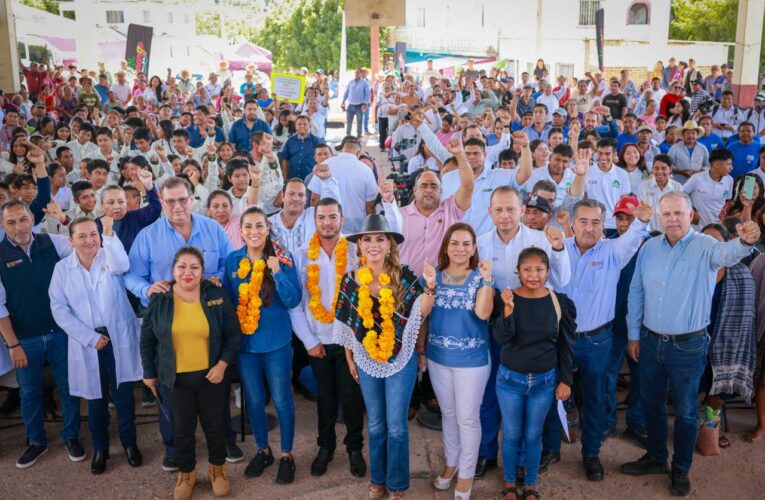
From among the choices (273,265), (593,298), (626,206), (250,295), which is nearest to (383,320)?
(273,265)

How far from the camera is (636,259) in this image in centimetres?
481

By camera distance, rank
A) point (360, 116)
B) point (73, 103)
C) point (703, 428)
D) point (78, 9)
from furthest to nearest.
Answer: point (78, 9), point (360, 116), point (73, 103), point (703, 428)

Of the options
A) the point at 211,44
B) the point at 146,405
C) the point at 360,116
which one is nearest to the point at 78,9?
the point at 211,44

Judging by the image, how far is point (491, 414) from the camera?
4734mm

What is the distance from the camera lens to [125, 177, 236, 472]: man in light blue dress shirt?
15.8ft

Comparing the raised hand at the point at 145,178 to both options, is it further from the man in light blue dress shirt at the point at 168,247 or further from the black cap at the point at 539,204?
the black cap at the point at 539,204

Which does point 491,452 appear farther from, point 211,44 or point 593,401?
point 211,44

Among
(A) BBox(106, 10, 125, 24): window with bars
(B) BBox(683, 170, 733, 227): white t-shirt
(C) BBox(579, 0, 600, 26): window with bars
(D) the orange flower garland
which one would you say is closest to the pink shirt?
(D) the orange flower garland

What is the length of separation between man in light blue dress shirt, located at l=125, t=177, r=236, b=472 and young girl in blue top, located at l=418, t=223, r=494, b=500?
160 cm

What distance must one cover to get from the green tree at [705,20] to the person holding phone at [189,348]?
128ft

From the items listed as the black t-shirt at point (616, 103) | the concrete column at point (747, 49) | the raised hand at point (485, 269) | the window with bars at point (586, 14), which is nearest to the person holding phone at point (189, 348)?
the raised hand at point (485, 269)

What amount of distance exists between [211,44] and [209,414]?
45217mm

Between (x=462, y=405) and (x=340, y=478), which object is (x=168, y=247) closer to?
(x=340, y=478)

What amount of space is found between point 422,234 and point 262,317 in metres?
1.42
